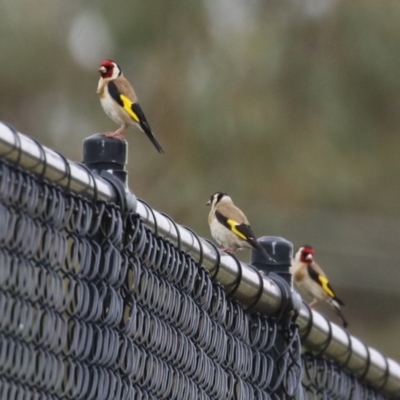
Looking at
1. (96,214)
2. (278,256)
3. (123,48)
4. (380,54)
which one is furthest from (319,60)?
(96,214)

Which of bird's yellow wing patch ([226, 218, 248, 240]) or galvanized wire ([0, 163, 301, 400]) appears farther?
bird's yellow wing patch ([226, 218, 248, 240])

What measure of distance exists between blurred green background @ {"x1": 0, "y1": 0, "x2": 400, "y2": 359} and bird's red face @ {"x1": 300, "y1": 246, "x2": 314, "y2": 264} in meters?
8.47

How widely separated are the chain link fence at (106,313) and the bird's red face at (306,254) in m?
8.12

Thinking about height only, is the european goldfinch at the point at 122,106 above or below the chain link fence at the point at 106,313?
above

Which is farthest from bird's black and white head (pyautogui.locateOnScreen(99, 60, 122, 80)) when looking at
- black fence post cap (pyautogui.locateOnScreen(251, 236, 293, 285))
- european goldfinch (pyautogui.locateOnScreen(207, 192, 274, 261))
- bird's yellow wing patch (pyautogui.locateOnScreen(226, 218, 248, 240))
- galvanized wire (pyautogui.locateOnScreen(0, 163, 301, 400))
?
galvanized wire (pyautogui.locateOnScreen(0, 163, 301, 400))

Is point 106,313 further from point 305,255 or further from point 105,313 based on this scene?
point 305,255

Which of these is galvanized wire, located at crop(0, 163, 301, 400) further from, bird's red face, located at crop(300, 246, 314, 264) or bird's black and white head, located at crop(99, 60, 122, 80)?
bird's red face, located at crop(300, 246, 314, 264)

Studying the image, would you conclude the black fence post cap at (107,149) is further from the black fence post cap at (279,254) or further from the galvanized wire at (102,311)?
the black fence post cap at (279,254)

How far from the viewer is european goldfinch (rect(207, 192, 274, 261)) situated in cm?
919

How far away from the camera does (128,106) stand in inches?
364

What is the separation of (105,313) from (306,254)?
32.3ft

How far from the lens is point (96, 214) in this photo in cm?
344

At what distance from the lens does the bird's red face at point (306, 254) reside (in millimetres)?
13016

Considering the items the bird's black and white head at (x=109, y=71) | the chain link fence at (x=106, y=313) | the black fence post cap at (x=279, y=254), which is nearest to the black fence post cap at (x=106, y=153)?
the chain link fence at (x=106, y=313)
